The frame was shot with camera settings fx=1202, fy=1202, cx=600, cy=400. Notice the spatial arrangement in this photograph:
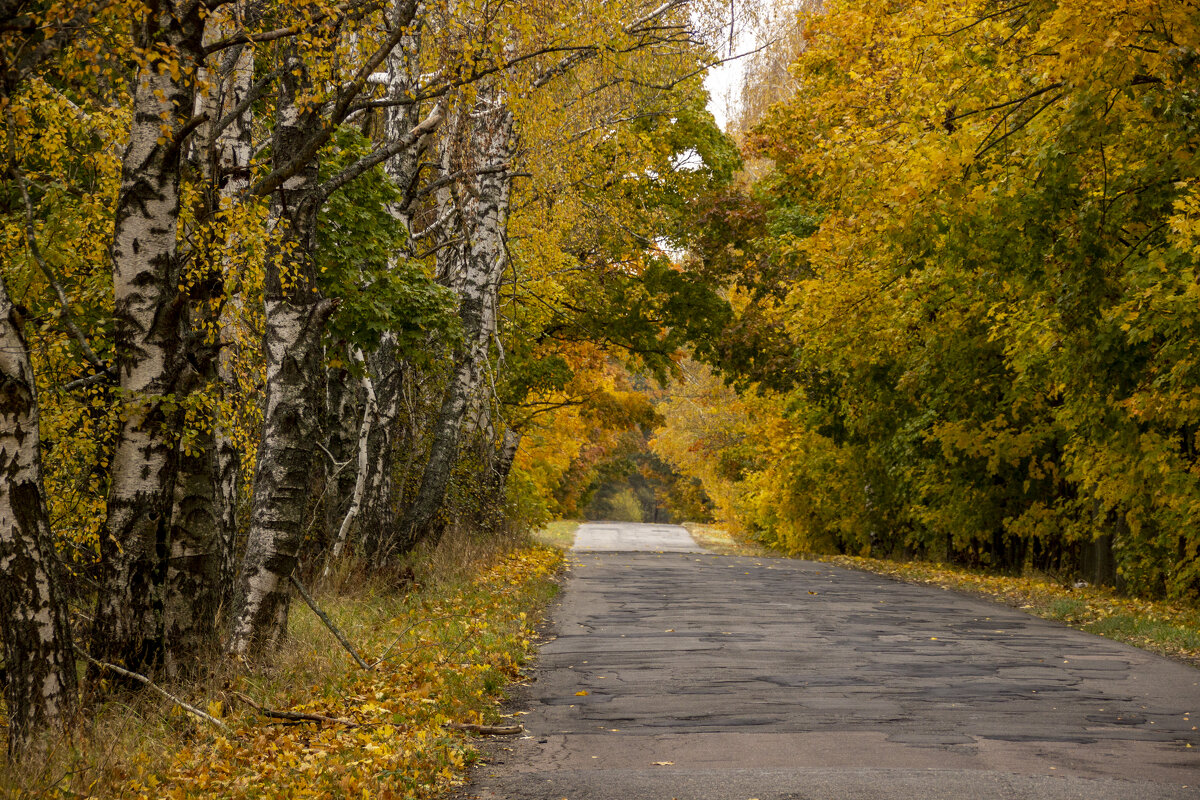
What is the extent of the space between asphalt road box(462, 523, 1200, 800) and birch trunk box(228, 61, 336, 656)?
7.10ft

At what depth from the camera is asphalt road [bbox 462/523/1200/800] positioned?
6473 millimetres

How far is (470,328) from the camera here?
18.1m

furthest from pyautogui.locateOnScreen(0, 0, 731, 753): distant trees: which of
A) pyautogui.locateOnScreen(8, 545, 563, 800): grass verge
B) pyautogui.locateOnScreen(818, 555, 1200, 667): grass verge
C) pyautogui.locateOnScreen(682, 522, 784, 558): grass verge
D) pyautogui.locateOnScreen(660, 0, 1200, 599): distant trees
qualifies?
pyautogui.locateOnScreen(682, 522, 784, 558): grass verge

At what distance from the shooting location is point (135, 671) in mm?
8086

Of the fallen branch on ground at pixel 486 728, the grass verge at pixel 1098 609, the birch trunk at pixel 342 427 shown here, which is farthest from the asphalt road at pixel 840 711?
the birch trunk at pixel 342 427

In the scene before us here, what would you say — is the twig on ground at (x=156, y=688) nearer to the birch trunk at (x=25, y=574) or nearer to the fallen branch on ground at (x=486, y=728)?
the birch trunk at (x=25, y=574)

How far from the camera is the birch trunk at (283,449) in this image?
31.0 feet

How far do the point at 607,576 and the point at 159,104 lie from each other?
14.6m

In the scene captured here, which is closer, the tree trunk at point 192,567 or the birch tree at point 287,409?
the tree trunk at point 192,567

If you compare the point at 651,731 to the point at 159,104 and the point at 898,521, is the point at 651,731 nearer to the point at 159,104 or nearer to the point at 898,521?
the point at 159,104

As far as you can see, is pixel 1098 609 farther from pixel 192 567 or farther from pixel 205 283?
pixel 205 283

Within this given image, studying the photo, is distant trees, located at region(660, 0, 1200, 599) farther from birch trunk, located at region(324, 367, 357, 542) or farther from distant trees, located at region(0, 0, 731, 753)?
birch trunk, located at region(324, 367, 357, 542)

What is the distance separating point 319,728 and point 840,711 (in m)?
3.64

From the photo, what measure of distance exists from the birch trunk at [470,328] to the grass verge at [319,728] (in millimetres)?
5610
